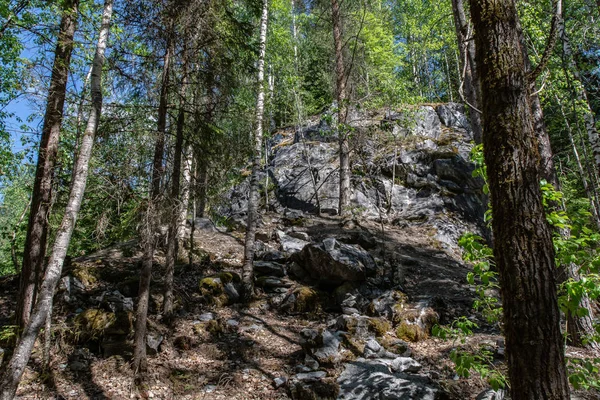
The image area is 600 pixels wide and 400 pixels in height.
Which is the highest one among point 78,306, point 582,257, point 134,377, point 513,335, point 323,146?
point 323,146

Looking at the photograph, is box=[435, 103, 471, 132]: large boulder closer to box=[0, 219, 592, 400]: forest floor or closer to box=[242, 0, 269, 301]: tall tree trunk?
box=[242, 0, 269, 301]: tall tree trunk

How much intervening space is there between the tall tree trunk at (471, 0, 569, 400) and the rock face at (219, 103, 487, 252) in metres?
12.4

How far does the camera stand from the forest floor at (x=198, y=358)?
239 inches

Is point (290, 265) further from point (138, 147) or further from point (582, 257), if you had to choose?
point (582, 257)

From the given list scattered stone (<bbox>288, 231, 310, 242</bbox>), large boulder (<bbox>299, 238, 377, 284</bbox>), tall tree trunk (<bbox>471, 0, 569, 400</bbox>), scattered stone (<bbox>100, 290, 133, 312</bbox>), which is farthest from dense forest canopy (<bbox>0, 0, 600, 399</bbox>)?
scattered stone (<bbox>288, 231, 310, 242</bbox>)

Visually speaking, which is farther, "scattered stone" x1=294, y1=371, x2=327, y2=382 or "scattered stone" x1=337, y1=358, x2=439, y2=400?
"scattered stone" x1=294, y1=371, x2=327, y2=382

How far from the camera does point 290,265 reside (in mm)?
11188

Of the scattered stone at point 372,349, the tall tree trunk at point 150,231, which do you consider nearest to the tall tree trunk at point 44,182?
the tall tree trunk at point 150,231

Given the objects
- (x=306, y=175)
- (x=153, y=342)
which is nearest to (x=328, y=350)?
Result: (x=153, y=342)

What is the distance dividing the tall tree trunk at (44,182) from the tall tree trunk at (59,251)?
871 mm

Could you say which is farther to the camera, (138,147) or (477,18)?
(138,147)

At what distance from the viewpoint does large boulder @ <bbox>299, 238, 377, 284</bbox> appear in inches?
388

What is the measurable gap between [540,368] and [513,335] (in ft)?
0.79

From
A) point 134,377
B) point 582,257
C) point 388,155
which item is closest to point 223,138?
point 134,377
